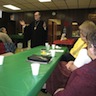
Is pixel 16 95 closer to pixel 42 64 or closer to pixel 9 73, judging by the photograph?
pixel 9 73

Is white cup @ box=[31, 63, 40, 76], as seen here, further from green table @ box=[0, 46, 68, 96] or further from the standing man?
the standing man

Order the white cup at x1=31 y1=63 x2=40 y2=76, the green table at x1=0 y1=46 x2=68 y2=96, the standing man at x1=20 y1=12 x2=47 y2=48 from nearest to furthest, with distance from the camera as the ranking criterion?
1. the green table at x1=0 y1=46 x2=68 y2=96
2. the white cup at x1=31 y1=63 x2=40 y2=76
3. the standing man at x1=20 y1=12 x2=47 y2=48

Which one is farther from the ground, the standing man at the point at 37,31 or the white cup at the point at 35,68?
the standing man at the point at 37,31

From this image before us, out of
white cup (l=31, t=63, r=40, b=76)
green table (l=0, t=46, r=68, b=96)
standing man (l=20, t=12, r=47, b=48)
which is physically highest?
standing man (l=20, t=12, r=47, b=48)

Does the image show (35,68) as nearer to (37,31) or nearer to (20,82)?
(20,82)

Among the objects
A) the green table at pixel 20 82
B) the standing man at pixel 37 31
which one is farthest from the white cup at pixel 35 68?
the standing man at pixel 37 31

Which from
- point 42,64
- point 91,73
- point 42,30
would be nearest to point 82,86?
point 91,73

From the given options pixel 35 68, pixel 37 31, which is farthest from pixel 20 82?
pixel 37 31

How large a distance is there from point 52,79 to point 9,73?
1287mm

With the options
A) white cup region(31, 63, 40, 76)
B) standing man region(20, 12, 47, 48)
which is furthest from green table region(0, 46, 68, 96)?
standing man region(20, 12, 47, 48)

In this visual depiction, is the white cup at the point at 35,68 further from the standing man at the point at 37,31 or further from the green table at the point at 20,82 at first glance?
the standing man at the point at 37,31

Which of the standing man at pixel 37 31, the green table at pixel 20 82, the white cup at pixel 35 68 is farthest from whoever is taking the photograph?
the standing man at pixel 37 31

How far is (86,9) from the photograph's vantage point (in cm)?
920

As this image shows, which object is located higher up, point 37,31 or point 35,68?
point 37,31
